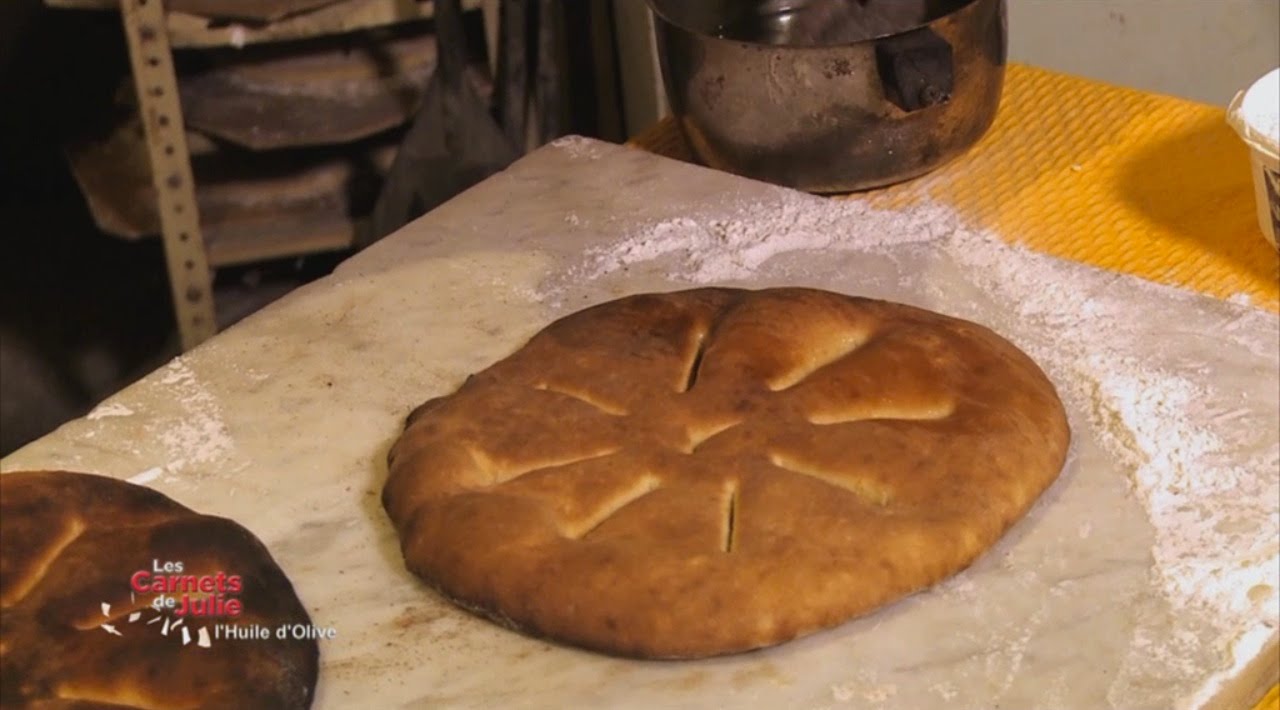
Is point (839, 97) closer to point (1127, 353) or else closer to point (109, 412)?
point (1127, 353)

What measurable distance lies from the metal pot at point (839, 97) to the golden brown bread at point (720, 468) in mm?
374

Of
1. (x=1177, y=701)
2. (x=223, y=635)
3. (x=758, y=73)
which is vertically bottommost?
(x=1177, y=701)

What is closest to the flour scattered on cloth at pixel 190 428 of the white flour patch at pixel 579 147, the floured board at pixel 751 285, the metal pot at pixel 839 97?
the floured board at pixel 751 285

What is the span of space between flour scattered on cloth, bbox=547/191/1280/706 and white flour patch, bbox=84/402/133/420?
16.5 inches

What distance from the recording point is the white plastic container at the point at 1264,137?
1.52 meters

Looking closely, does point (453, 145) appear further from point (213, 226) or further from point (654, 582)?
point (654, 582)

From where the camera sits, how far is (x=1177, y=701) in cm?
101

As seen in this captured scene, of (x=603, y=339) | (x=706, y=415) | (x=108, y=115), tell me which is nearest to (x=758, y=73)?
(x=603, y=339)

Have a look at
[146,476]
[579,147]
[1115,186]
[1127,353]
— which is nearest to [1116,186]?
[1115,186]

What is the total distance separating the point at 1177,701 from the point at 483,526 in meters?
0.48

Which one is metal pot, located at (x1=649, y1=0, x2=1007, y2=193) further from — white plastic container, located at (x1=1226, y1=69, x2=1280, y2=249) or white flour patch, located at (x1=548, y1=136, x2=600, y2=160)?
white plastic container, located at (x1=1226, y1=69, x2=1280, y2=249)

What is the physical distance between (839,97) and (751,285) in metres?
0.29

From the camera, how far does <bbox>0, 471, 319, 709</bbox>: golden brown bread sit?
1.00 m

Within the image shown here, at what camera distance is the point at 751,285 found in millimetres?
1512
